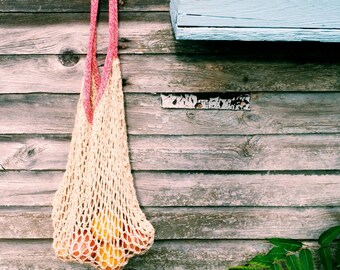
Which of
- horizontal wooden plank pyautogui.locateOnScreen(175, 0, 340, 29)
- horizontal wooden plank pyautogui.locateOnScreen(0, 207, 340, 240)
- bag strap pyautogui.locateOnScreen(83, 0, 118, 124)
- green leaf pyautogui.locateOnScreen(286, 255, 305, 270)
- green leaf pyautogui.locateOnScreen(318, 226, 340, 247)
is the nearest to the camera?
horizontal wooden plank pyautogui.locateOnScreen(175, 0, 340, 29)

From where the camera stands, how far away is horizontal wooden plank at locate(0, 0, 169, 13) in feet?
5.22

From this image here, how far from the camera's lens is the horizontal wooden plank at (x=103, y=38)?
1609 millimetres

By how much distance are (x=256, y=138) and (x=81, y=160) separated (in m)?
0.68

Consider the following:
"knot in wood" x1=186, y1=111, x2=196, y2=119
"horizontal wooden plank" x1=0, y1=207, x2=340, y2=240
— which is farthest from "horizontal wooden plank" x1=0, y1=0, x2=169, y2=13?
"horizontal wooden plank" x1=0, y1=207, x2=340, y2=240

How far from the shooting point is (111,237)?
1500mm

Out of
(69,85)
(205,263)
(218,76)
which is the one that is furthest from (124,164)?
(205,263)

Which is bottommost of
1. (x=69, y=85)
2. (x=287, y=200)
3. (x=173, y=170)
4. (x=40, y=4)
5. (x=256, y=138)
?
(x=287, y=200)

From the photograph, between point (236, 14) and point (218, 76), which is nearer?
point (236, 14)

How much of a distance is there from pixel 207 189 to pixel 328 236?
494 millimetres

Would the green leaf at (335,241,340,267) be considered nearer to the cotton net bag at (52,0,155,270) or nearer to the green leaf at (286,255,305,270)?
the green leaf at (286,255,305,270)

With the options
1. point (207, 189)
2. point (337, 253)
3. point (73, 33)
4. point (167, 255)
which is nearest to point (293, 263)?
point (337, 253)

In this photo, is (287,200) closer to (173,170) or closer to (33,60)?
(173,170)

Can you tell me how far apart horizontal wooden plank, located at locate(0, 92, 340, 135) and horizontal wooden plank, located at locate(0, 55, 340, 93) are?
0.04 meters

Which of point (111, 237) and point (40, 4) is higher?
point (40, 4)
